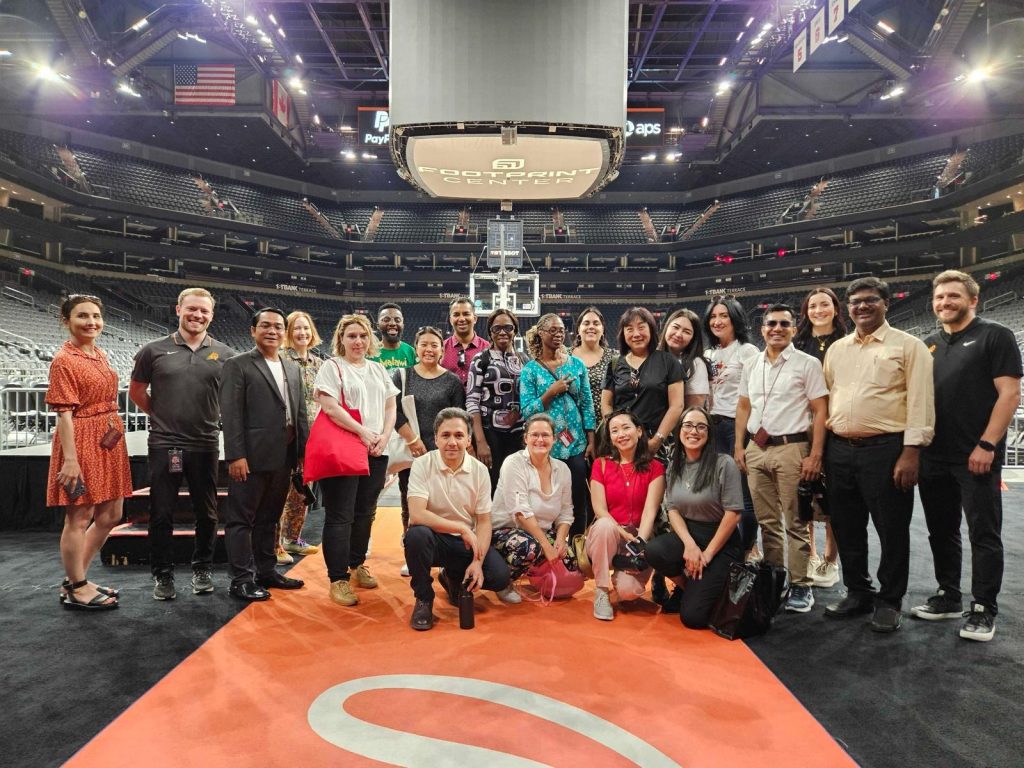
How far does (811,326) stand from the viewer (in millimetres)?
3363

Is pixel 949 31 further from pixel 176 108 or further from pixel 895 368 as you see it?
pixel 176 108

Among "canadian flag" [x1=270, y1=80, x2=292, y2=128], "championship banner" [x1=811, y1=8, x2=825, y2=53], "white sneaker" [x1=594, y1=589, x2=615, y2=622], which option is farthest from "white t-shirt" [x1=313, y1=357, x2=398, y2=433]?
"canadian flag" [x1=270, y1=80, x2=292, y2=128]

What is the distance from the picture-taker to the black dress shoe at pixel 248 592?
297 cm

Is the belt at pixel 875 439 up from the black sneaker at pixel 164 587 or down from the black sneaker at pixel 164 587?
up

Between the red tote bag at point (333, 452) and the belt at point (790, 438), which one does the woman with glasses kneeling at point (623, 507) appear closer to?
the belt at point (790, 438)

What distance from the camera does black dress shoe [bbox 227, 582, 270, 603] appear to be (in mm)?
2975

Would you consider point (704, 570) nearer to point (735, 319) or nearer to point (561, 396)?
point (561, 396)

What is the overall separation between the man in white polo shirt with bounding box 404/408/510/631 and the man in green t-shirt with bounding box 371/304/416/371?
1041mm

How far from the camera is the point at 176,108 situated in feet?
56.9

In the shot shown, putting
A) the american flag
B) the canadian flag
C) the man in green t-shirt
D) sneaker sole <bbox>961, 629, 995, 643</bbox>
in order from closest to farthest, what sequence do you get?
sneaker sole <bbox>961, 629, 995, 643</bbox> < the man in green t-shirt < the american flag < the canadian flag

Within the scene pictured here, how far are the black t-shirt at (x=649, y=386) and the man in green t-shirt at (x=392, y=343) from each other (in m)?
1.39

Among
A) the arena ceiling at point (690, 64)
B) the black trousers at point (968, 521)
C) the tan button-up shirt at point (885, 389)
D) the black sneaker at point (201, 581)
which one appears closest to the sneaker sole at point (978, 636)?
the black trousers at point (968, 521)

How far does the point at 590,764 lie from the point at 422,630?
1.19 meters

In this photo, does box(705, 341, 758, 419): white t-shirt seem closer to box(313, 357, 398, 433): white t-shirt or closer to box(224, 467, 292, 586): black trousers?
box(313, 357, 398, 433): white t-shirt
